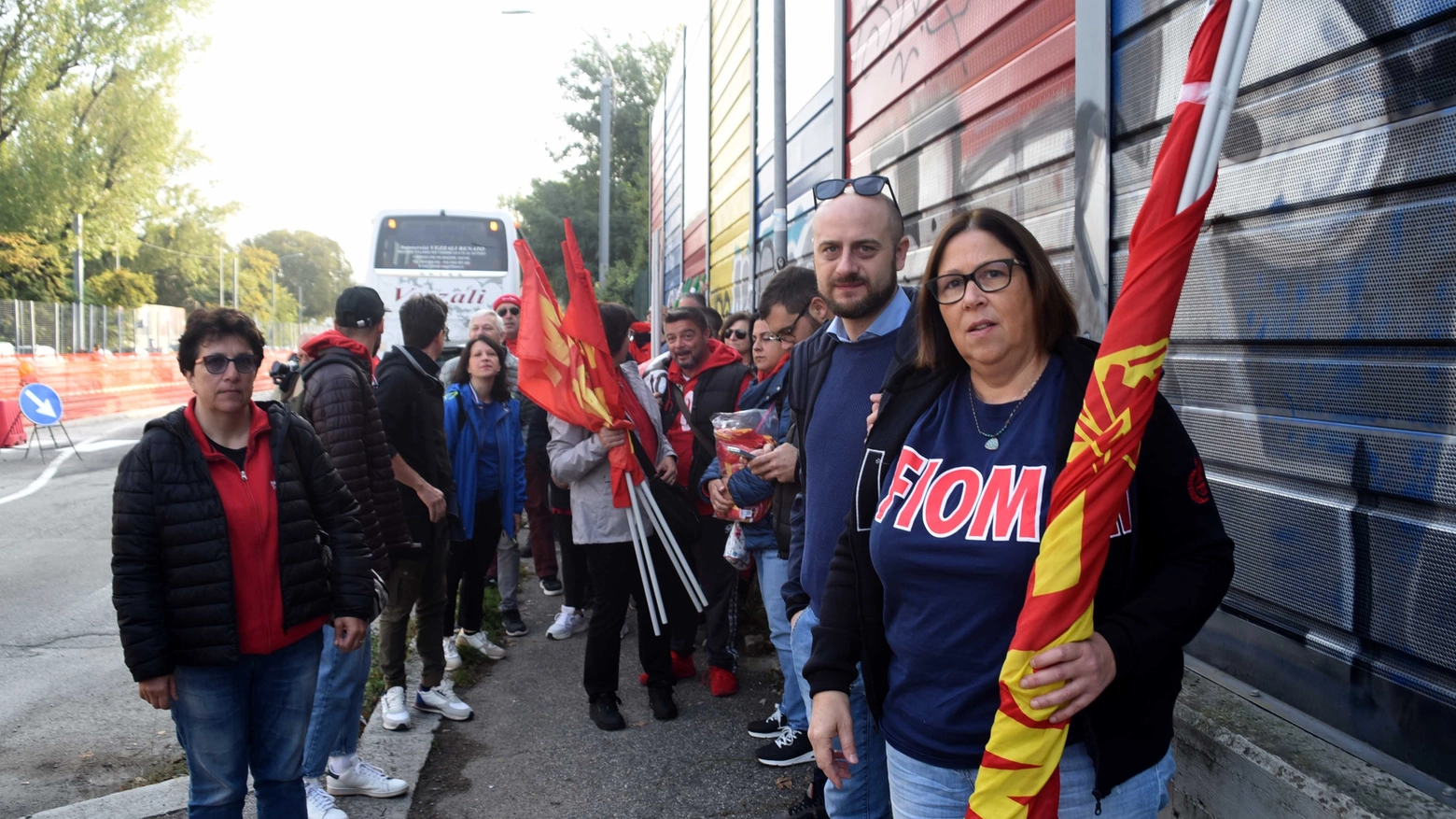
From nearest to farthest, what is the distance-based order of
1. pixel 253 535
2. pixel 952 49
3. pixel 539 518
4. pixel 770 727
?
pixel 253 535
pixel 952 49
pixel 770 727
pixel 539 518

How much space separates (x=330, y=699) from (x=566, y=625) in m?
2.73

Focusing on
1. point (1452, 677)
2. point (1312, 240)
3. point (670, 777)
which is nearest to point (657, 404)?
point (670, 777)

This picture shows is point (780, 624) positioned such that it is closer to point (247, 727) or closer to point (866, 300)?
point (866, 300)

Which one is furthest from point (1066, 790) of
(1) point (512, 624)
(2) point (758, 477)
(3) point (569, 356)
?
(1) point (512, 624)

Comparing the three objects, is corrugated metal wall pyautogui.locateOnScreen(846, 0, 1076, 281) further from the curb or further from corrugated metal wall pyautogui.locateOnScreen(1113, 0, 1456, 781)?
the curb

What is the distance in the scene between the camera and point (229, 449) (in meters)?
3.03

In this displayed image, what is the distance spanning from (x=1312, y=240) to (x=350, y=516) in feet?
9.29

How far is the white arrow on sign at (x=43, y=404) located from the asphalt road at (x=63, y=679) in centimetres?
483

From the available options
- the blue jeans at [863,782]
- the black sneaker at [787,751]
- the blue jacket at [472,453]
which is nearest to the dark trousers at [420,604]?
the blue jacket at [472,453]

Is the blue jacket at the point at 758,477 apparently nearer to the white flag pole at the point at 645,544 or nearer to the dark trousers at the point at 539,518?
the white flag pole at the point at 645,544

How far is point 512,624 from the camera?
257 inches

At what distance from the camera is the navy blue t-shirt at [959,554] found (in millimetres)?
1799

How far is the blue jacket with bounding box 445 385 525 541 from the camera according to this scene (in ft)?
17.6

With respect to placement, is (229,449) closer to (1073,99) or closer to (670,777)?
(670,777)
